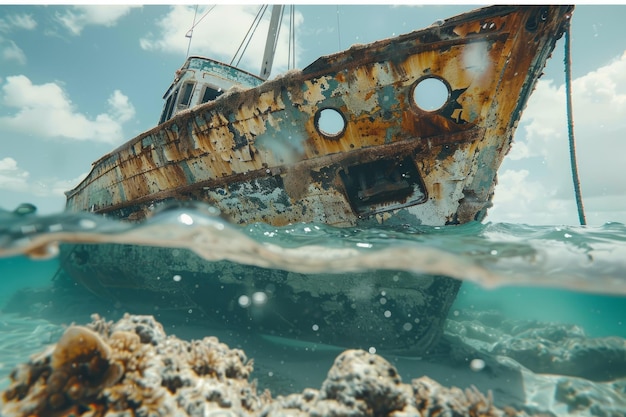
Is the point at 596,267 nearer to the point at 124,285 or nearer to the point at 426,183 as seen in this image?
the point at 426,183

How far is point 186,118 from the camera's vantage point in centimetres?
598

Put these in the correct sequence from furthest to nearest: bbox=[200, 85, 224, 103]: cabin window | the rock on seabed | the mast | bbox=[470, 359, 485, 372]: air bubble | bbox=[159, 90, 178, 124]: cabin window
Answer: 1. the mast
2. bbox=[159, 90, 178, 124]: cabin window
3. bbox=[200, 85, 224, 103]: cabin window
4. bbox=[470, 359, 485, 372]: air bubble
5. the rock on seabed

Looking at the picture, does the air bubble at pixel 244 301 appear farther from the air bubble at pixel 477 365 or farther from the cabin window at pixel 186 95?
the cabin window at pixel 186 95

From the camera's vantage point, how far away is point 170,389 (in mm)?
2758

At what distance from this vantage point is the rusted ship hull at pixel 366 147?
4.31 meters

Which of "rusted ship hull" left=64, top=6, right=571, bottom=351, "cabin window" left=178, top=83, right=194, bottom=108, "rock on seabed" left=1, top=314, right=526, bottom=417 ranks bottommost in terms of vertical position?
"rock on seabed" left=1, top=314, right=526, bottom=417

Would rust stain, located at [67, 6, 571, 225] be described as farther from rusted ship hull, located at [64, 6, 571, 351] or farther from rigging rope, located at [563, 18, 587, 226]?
rigging rope, located at [563, 18, 587, 226]

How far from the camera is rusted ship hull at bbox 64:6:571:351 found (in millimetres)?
4309

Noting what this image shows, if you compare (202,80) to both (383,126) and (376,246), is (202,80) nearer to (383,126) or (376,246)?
(383,126)

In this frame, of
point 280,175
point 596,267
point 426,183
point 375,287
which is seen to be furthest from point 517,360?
point 280,175

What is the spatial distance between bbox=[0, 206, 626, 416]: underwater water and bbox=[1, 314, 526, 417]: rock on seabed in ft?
7.04

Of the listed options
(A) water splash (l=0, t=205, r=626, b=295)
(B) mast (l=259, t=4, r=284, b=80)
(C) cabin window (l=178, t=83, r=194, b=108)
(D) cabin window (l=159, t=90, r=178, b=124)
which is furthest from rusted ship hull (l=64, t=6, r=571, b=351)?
(B) mast (l=259, t=4, r=284, b=80)

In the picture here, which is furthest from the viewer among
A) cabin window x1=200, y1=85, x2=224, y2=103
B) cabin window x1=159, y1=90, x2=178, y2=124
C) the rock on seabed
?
cabin window x1=159, y1=90, x2=178, y2=124

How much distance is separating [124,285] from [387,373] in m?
8.86
